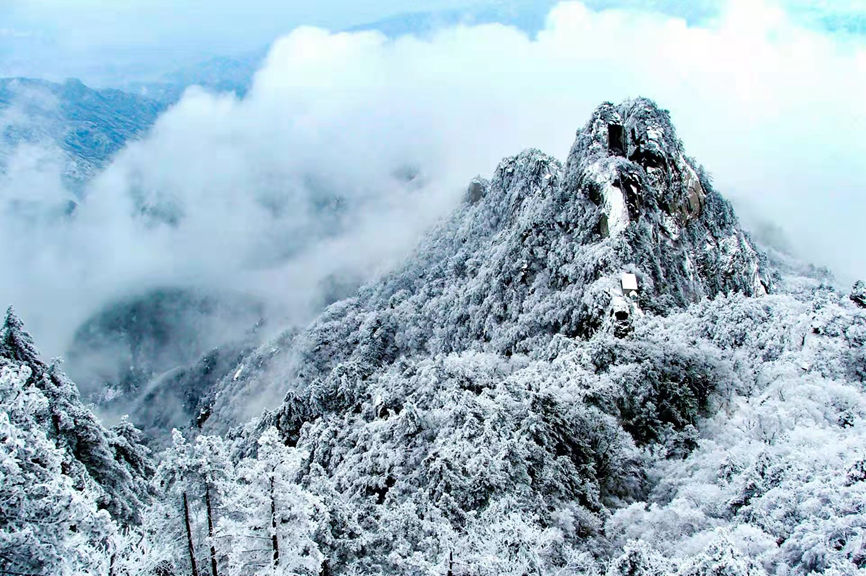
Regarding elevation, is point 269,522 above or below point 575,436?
above

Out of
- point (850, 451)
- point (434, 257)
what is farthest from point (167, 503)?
point (434, 257)

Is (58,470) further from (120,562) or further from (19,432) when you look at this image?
(120,562)

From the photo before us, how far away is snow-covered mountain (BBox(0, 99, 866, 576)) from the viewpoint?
27.9 metres

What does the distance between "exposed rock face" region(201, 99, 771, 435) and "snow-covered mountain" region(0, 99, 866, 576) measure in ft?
1.89

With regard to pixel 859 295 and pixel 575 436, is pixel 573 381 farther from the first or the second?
pixel 859 295

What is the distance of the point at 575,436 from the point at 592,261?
45256mm

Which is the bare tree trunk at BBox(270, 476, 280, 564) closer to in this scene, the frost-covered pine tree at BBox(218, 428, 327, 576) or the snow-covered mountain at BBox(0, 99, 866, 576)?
the frost-covered pine tree at BBox(218, 428, 327, 576)

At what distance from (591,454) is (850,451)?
63.4 feet

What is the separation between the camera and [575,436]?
170 ft

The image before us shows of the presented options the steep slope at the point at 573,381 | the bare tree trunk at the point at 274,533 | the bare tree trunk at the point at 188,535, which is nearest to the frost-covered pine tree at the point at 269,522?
the bare tree trunk at the point at 274,533

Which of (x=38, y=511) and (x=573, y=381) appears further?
(x=573, y=381)

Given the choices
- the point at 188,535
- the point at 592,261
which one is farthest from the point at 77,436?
the point at 592,261

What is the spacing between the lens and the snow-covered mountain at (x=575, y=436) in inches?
1097

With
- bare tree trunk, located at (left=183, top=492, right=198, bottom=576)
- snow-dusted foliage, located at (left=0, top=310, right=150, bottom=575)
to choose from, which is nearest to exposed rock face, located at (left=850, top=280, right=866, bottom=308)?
bare tree trunk, located at (left=183, top=492, right=198, bottom=576)
